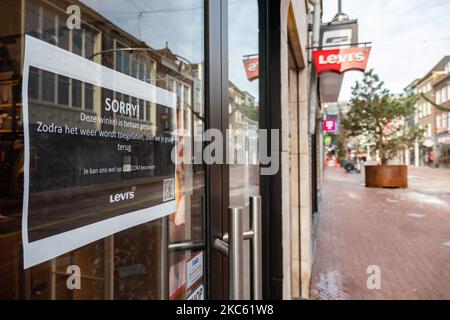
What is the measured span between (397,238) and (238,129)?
502 cm

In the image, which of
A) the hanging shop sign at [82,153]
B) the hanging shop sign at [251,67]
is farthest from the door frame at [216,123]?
the hanging shop sign at [251,67]

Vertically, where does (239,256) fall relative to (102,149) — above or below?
below

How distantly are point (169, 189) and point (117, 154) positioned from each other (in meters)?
0.31

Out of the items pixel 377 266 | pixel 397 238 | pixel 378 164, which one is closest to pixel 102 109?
pixel 377 266

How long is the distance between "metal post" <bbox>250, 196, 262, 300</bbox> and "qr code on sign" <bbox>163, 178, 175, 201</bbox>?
294 mm

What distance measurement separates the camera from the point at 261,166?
2.33m

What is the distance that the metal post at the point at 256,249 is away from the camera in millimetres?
973

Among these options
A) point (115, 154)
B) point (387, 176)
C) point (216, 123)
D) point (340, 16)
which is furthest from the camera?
point (387, 176)

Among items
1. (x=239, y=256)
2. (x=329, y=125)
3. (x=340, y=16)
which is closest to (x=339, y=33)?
(x=340, y=16)

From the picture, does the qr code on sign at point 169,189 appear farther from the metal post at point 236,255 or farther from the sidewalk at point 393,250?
the sidewalk at point 393,250

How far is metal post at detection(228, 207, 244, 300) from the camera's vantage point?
33.5 inches

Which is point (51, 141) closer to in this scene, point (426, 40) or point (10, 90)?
point (10, 90)

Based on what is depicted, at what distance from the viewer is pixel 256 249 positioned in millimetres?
1001

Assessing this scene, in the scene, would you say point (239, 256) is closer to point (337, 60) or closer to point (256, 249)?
point (256, 249)
